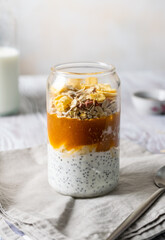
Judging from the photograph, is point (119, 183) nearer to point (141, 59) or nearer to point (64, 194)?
point (64, 194)

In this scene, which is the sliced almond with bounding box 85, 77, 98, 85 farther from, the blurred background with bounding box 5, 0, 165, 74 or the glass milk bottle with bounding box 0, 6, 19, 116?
the blurred background with bounding box 5, 0, 165, 74

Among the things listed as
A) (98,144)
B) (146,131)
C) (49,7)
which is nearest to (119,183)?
(98,144)

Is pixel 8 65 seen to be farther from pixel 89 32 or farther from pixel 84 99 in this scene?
pixel 89 32

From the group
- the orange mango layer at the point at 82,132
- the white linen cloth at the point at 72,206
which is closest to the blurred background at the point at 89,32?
the white linen cloth at the point at 72,206

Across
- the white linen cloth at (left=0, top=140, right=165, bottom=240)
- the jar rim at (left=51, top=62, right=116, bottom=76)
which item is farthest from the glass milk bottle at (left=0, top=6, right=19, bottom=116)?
the jar rim at (left=51, top=62, right=116, bottom=76)

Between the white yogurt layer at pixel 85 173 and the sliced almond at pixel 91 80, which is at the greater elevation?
the sliced almond at pixel 91 80

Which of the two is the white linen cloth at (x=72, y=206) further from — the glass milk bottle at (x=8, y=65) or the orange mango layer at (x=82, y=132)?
the glass milk bottle at (x=8, y=65)
